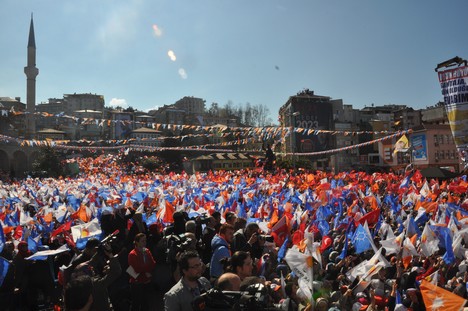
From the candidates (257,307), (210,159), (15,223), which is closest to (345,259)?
(257,307)

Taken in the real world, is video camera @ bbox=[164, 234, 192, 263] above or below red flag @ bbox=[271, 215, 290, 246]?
above

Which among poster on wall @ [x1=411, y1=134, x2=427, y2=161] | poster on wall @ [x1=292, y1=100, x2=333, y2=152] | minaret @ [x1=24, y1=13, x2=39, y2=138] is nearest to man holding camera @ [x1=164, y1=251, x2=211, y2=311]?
poster on wall @ [x1=411, y1=134, x2=427, y2=161]

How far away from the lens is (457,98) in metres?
12.6

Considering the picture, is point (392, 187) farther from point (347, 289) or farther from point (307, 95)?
point (307, 95)

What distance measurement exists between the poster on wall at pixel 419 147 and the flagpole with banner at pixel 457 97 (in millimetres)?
38790

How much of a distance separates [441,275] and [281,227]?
10.3 feet

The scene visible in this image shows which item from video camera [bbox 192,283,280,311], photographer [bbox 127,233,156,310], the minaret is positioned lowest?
photographer [bbox 127,233,156,310]

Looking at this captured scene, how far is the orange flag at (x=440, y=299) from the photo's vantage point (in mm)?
4176

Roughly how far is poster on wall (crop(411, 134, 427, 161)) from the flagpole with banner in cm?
3879

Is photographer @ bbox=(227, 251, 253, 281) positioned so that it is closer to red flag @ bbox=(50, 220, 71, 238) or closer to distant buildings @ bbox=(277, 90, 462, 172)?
red flag @ bbox=(50, 220, 71, 238)

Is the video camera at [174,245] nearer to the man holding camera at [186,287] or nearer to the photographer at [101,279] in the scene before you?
the photographer at [101,279]

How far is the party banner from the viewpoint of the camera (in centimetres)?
1248

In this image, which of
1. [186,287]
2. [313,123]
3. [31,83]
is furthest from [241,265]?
[31,83]

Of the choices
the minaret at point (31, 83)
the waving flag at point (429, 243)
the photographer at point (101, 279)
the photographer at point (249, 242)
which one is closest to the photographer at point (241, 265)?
the photographer at point (101, 279)
